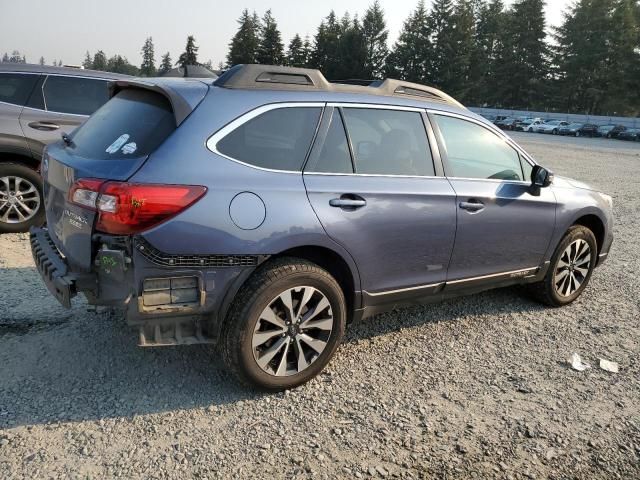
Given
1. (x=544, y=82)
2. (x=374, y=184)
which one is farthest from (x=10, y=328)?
(x=544, y=82)

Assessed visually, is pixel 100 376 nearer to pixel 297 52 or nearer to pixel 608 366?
pixel 608 366

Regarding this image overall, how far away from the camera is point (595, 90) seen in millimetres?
74938

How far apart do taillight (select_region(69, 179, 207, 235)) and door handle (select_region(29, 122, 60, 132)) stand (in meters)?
3.78

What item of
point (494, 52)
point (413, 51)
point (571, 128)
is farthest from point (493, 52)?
point (571, 128)

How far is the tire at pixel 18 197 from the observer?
595 centimetres

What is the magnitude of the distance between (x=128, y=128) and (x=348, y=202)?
1.33 metres

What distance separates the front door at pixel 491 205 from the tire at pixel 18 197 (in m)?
4.39

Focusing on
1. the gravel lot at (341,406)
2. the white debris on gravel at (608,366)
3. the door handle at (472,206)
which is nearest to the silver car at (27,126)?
the gravel lot at (341,406)

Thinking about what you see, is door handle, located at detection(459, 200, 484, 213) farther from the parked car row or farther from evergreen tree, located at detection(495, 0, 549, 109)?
evergreen tree, located at detection(495, 0, 549, 109)

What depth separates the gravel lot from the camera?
2.80m

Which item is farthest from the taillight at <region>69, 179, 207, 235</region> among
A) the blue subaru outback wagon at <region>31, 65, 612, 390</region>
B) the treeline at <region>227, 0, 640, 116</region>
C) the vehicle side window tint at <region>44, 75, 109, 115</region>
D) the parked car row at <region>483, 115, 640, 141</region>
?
the treeline at <region>227, 0, 640, 116</region>

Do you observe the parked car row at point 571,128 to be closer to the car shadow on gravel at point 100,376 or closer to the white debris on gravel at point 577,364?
the white debris on gravel at point 577,364

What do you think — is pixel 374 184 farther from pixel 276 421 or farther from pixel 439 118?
pixel 276 421

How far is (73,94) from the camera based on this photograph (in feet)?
21.1
